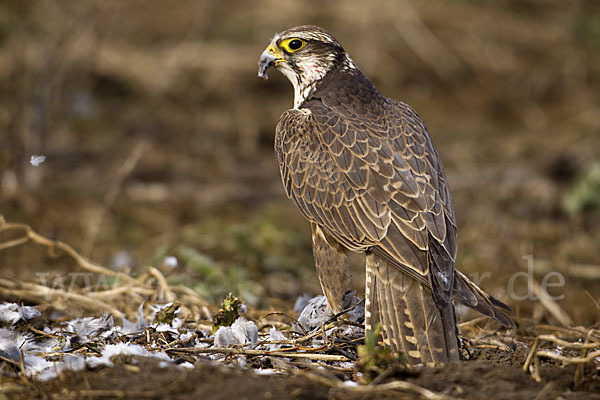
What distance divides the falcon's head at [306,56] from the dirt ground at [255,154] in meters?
1.38

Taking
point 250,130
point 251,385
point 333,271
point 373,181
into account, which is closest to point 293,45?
point 373,181

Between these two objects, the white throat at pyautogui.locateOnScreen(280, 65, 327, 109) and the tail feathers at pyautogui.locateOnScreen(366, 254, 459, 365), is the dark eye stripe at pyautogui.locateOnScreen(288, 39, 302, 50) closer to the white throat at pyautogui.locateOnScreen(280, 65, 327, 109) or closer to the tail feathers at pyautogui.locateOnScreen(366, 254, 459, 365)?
the white throat at pyautogui.locateOnScreen(280, 65, 327, 109)

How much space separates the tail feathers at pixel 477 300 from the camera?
11.3 ft

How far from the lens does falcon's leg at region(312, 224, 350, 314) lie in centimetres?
387

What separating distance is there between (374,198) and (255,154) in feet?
16.8

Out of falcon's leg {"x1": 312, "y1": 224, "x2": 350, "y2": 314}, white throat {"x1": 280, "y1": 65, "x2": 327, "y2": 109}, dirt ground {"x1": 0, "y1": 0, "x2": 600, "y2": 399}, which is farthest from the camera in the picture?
white throat {"x1": 280, "y1": 65, "x2": 327, "y2": 109}

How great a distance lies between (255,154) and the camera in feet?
28.8

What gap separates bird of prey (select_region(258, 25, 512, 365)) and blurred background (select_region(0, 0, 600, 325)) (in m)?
0.98

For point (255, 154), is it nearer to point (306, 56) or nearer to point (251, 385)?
point (306, 56)

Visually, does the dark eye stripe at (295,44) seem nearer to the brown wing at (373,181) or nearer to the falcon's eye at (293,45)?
the falcon's eye at (293,45)

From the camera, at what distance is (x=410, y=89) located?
10.4 metres

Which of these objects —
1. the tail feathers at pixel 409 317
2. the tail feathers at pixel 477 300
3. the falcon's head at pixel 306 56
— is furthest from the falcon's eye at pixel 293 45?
the tail feathers at pixel 477 300

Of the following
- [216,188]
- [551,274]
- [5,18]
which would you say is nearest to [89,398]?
[551,274]

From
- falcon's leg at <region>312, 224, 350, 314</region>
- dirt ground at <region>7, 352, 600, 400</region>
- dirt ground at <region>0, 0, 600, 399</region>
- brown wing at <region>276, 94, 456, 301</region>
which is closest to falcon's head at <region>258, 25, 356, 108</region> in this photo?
brown wing at <region>276, 94, 456, 301</region>
